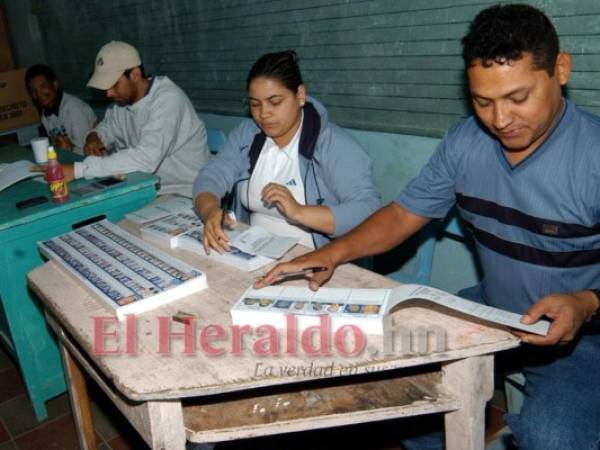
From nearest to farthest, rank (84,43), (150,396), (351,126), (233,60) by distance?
1. (150,396)
2. (351,126)
3. (233,60)
4. (84,43)

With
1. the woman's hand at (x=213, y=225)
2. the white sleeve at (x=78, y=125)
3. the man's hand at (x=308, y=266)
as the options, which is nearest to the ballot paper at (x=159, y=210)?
the woman's hand at (x=213, y=225)

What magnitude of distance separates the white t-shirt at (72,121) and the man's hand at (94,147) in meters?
0.91

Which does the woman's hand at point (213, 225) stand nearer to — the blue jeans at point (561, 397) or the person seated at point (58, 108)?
the blue jeans at point (561, 397)

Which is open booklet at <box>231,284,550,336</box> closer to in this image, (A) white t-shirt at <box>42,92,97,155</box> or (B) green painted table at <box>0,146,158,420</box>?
(B) green painted table at <box>0,146,158,420</box>

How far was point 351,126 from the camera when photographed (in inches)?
106

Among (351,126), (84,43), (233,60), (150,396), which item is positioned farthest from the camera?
(84,43)

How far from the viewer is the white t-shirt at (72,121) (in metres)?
4.34

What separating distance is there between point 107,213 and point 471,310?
1773 mm

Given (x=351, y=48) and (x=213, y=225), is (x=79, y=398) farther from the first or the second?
(x=351, y=48)

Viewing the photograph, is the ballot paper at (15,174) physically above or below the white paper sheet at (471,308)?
above

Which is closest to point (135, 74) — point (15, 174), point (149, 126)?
point (149, 126)

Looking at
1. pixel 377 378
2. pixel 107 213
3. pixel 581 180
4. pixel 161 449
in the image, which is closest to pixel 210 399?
pixel 161 449

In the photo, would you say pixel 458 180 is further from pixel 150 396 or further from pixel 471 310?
pixel 150 396

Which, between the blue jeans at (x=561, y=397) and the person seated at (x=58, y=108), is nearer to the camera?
the blue jeans at (x=561, y=397)
